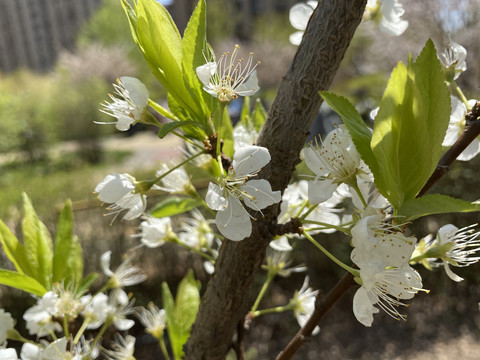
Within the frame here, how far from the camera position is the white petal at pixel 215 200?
373 mm

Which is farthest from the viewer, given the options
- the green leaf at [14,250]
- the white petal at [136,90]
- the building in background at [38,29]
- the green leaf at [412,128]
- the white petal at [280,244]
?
the building in background at [38,29]

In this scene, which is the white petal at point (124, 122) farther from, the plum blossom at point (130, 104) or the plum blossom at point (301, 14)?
the plum blossom at point (301, 14)

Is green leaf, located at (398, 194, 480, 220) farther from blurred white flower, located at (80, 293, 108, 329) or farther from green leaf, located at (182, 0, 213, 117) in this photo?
blurred white flower, located at (80, 293, 108, 329)

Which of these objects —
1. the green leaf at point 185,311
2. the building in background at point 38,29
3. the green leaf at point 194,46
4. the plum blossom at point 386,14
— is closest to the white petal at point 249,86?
the green leaf at point 194,46

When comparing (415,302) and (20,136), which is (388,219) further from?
(20,136)

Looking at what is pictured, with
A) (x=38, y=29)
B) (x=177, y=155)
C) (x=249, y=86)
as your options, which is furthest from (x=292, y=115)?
(x=38, y=29)

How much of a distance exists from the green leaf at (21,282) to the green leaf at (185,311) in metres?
0.22

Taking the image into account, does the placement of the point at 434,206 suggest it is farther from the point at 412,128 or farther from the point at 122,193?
the point at 122,193

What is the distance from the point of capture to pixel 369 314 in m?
0.36

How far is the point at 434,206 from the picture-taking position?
31 centimetres

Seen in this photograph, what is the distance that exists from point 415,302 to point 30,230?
10.0 ft

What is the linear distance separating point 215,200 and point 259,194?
1.8 inches

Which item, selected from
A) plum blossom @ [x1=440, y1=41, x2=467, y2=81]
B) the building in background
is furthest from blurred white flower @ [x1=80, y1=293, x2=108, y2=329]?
the building in background

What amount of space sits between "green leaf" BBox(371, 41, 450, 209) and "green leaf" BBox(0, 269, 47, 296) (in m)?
0.41
